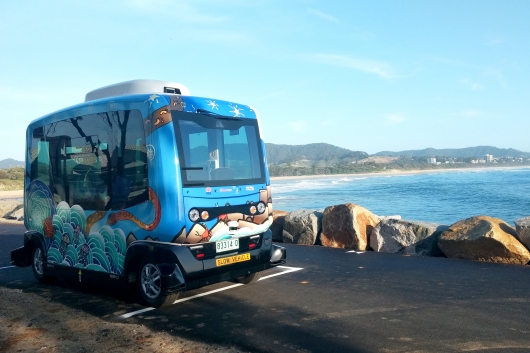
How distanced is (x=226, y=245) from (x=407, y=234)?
5622mm

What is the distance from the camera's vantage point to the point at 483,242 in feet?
30.0

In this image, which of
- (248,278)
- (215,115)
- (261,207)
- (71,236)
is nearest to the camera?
(215,115)

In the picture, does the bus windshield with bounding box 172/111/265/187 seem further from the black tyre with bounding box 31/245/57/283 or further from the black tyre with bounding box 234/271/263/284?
the black tyre with bounding box 31/245/57/283

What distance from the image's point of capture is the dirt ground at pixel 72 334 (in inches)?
201

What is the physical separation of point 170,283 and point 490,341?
12.4 feet

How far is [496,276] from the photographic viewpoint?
7945mm

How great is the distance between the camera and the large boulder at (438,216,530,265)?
8930 millimetres

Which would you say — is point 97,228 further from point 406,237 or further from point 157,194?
point 406,237

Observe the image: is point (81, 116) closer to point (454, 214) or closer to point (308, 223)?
point (308, 223)

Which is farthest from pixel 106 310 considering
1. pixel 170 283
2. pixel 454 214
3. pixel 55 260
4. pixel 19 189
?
pixel 19 189

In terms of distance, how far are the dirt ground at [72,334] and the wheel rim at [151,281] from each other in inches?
26.2

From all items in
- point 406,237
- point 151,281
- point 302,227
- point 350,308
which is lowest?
point 350,308

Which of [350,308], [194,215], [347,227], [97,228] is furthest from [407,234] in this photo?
[97,228]

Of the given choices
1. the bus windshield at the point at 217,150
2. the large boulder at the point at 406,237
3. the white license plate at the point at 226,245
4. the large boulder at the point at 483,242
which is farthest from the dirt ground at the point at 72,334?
the large boulder at the point at 406,237
